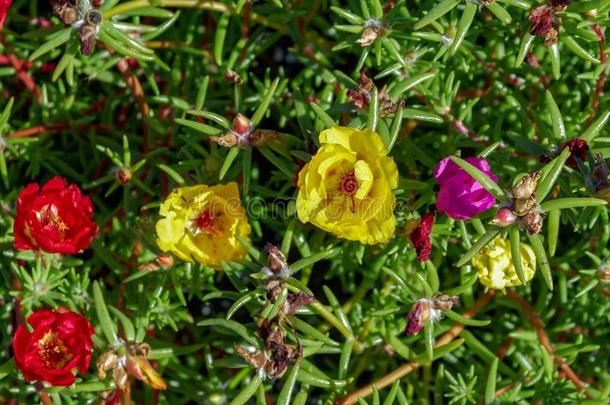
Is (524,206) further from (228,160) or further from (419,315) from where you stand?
(228,160)

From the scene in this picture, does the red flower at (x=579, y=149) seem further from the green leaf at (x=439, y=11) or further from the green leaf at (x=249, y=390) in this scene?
the green leaf at (x=249, y=390)

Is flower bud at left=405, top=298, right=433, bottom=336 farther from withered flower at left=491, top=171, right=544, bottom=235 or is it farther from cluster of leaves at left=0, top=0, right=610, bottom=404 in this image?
withered flower at left=491, top=171, right=544, bottom=235

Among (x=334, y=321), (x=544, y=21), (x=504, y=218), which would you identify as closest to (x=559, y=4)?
A: (x=544, y=21)

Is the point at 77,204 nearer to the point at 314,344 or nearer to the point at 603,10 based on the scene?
the point at 314,344

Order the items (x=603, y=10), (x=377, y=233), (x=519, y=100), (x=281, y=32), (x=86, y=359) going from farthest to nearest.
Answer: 1. (x=281, y=32)
2. (x=519, y=100)
3. (x=603, y=10)
4. (x=86, y=359)
5. (x=377, y=233)

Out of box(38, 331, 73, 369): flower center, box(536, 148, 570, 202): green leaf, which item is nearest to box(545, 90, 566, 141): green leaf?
Answer: box(536, 148, 570, 202): green leaf

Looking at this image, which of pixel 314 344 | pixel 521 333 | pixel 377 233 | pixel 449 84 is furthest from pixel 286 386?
pixel 449 84
